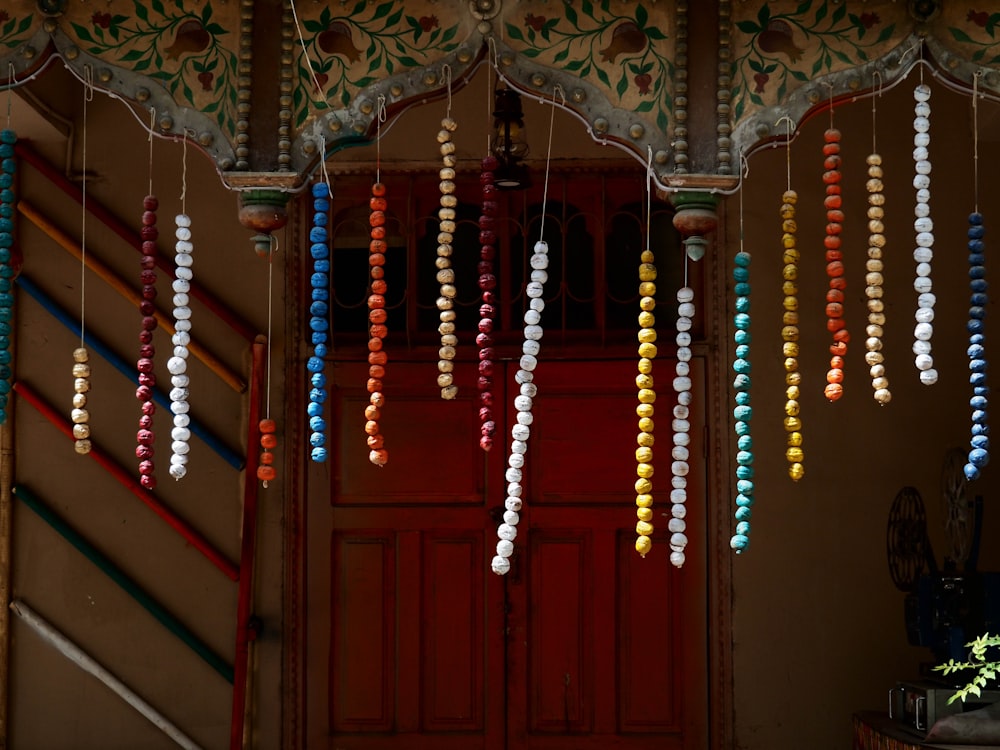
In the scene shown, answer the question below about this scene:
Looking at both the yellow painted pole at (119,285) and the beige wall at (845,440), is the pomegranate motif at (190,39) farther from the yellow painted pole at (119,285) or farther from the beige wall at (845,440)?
the beige wall at (845,440)

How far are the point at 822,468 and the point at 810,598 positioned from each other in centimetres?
53

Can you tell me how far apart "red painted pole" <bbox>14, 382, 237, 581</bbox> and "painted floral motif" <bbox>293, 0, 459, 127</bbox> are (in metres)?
1.94

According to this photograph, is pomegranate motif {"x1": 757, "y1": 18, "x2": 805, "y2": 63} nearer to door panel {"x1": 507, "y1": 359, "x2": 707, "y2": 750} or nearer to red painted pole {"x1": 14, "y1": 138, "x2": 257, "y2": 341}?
door panel {"x1": 507, "y1": 359, "x2": 707, "y2": 750}

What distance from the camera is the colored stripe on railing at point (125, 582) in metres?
5.64

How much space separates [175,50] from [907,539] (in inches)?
124

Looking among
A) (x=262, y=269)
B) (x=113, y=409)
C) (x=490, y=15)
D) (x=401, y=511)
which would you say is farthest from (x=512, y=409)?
(x=490, y=15)

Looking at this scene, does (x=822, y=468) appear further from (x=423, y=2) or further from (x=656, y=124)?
(x=423, y=2)

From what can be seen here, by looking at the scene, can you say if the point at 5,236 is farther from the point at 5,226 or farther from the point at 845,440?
the point at 845,440

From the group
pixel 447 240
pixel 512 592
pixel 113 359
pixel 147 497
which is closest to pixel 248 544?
pixel 147 497

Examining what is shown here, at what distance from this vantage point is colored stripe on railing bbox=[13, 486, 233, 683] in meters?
5.64

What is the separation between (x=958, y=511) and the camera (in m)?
4.85

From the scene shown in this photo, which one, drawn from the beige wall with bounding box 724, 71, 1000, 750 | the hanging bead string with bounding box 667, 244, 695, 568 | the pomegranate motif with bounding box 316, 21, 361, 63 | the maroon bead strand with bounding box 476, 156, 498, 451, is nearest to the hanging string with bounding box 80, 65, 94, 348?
the pomegranate motif with bounding box 316, 21, 361, 63

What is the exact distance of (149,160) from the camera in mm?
5711

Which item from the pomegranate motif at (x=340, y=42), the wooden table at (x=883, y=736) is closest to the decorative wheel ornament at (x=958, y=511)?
the wooden table at (x=883, y=736)
